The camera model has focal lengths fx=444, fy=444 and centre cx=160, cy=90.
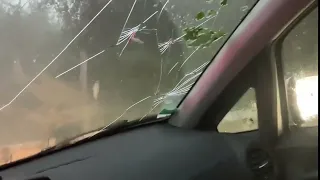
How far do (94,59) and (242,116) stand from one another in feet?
1.55

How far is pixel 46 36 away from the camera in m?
1.24

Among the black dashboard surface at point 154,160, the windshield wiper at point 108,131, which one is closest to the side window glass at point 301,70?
the black dashboard surface at point 154,160

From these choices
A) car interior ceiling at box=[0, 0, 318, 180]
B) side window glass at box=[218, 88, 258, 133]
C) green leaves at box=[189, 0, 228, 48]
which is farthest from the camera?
green leaves at box=[189, 0, 228, 48]

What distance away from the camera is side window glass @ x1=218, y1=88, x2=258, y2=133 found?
1282 millimetres

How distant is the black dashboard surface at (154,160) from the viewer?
4.25ft

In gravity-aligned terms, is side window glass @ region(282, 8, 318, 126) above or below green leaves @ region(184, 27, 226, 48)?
below

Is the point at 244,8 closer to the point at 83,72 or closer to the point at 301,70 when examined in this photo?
the point at 301,70

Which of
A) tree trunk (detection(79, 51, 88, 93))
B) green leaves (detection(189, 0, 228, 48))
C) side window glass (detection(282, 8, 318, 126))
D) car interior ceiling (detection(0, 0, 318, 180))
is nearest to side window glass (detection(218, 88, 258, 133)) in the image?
car interior ceiling (detection(0, 0, 318, 180))

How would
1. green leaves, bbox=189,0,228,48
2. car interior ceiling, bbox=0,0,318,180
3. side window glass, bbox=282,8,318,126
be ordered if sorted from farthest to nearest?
green leaves, bbox=189,0,228,48 < car interior ceiling, bbox=0,0,318,180 < side window glass, bbox=282,8,318,126

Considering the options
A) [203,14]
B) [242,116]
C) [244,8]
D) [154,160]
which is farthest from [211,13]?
[154,160]

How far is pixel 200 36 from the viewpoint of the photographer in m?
1.46

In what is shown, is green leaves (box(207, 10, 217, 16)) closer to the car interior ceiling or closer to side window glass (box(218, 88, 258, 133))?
the car interior ceiling

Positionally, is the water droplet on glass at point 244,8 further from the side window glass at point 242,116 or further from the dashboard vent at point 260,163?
the dashboard vent at point 260,163

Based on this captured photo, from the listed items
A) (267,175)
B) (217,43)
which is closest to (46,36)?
(217,43)
